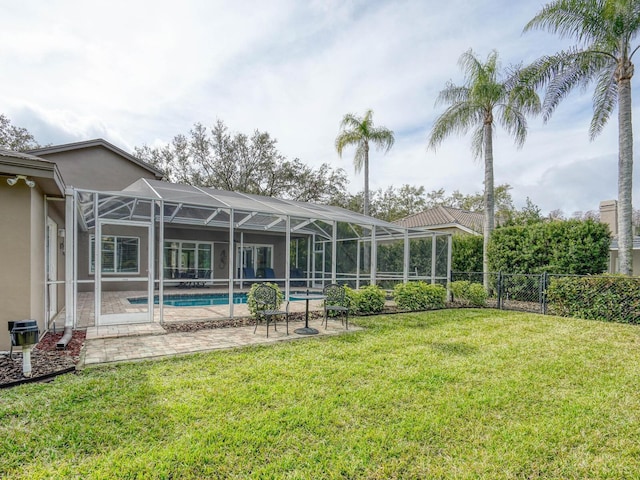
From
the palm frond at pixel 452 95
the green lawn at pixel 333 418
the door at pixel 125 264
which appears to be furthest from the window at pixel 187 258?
the palm frond at pixel 452 95

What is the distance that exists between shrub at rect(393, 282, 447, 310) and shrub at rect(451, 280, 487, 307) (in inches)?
41.5

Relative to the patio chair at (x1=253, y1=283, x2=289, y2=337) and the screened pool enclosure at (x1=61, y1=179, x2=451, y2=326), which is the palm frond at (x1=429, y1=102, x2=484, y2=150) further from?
the patio chair at (x1=253, y1=283, x2=289, y2=337)

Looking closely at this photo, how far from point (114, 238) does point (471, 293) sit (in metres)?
9.97

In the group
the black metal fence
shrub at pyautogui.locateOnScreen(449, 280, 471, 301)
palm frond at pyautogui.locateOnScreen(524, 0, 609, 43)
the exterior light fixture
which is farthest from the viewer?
shrub at pyautogui.locateOnScreen(449, 280, 471, 301)

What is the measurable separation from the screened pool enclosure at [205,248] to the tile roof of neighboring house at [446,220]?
7.50 meters

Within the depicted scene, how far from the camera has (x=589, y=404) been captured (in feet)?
11.9

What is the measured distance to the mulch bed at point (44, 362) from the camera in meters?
4.04

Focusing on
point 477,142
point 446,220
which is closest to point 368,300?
point 477,142

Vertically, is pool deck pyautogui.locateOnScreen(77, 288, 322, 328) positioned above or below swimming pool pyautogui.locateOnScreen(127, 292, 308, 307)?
above

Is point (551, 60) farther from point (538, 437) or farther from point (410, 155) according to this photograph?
point (538, 437)

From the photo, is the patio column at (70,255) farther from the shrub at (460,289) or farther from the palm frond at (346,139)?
the palm frond at (346,139)

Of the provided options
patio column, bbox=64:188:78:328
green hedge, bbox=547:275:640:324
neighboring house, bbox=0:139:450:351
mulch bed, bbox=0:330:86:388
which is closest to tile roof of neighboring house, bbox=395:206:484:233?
neighboring house, bbox=0:139:450:351

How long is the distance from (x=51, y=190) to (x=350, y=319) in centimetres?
643

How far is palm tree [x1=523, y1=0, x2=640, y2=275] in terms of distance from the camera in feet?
31.7
